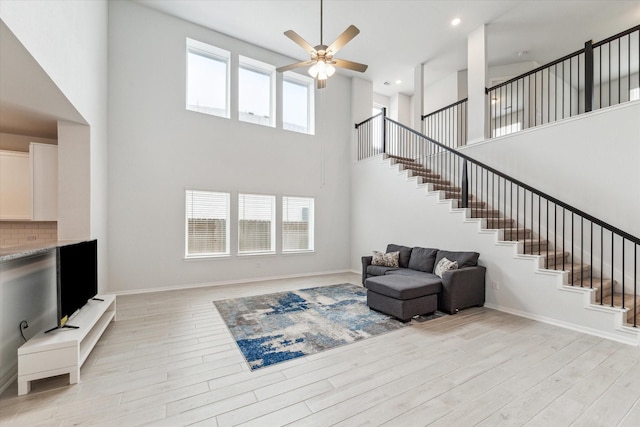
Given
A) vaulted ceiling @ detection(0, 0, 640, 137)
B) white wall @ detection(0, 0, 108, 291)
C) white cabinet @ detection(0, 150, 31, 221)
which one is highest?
vaulted ceiling @ detection(0, 0, 640, 137)

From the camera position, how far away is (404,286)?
12.9ft

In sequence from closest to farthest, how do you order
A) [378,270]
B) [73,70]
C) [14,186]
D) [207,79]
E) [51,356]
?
[51,356], [73,70], [14,186], [378,270], [207,79]

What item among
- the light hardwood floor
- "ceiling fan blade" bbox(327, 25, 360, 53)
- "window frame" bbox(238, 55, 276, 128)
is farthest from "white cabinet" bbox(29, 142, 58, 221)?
"ceiling fan blade" bbox(327, 25, 360, 53)

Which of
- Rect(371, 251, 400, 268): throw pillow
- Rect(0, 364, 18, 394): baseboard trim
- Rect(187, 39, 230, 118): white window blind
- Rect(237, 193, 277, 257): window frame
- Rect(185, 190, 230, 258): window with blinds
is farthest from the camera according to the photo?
Rect(237, 193, 277, 257): window frame

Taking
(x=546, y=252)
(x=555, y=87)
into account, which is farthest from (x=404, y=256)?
(x=555, y=87)

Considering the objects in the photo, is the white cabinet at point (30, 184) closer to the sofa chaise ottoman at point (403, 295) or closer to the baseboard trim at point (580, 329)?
the sofa chaise ottoman at point (403, 295)

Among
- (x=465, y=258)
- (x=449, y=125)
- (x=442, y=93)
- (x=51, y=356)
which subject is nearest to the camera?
(x=51, y=356)

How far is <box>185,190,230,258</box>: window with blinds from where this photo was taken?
5781mm

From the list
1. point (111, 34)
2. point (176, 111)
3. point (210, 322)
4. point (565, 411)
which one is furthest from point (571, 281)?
point (111, 34)

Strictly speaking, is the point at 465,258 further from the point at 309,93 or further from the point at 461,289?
the point at 309,93

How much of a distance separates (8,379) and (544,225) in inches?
290

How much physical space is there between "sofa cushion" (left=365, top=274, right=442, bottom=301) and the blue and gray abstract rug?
1.21 feet

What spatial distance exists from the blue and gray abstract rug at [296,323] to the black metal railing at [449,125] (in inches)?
195

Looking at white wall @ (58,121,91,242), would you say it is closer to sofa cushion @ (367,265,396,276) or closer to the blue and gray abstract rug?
the blue and gray abstract rug
